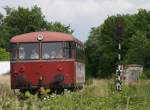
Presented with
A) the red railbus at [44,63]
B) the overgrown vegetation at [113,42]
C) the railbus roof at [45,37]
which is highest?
the overgrown vegetation at [113,42]

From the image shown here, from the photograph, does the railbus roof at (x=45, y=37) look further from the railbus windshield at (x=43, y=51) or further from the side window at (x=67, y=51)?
the side window at (x=67, y=51)

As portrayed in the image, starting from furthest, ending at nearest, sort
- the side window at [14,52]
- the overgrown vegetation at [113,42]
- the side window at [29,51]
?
the overgrown vegetation at [113,42], the side window at [14,52], the side window at [29,51]

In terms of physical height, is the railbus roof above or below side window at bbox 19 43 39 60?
above

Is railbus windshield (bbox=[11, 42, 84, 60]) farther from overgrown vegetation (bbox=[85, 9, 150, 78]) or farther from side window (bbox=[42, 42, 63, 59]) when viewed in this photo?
overgrown vegetation (bbox=[85, 9, 150, 78])

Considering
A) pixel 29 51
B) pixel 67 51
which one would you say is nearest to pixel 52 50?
pixel 67 51

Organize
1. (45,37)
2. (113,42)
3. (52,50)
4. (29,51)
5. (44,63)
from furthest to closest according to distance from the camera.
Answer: (113,42)
(45,37)
(29,51)
(52,50)
(44,63)

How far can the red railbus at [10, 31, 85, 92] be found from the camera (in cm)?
2661

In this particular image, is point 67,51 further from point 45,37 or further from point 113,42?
point 113,42

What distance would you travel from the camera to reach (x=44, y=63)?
2675 centimetres

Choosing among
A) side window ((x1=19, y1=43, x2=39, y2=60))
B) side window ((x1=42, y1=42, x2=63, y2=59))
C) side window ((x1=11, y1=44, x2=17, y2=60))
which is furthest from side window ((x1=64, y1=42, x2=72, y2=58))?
side window ((x1=11, y1=44, x2=17, y2=60))

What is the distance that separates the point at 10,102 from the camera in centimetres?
916

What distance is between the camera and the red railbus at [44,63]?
26609 mm

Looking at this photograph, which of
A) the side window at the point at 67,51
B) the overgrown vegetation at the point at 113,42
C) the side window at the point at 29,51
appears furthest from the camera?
the overgrown vegetation at the point at 113,42

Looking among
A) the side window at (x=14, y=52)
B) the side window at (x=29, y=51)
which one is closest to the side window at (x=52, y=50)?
the side window at (x=29, y=51)
